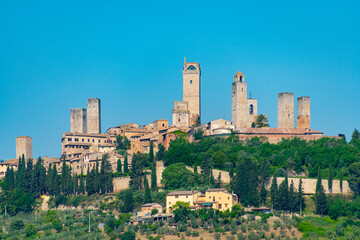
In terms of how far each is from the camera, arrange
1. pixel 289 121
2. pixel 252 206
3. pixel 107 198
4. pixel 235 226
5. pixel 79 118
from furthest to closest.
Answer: pixel 79 118, pixel 289 121, pixel 107 198, pixel 252 206, pixel 235 226

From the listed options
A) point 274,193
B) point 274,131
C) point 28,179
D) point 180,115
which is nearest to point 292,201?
point 274,193

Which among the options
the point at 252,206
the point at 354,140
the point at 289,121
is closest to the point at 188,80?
the point at 289,121

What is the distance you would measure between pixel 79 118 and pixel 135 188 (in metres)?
24.1

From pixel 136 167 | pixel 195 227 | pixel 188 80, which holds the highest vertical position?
pixel 188 80

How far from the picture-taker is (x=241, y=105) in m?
79.6

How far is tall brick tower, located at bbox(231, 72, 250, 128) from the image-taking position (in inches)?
3118

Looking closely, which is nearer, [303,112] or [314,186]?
[314,186]

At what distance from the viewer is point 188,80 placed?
8506cm

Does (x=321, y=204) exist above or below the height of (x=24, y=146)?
below

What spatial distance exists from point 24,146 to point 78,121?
671 cm

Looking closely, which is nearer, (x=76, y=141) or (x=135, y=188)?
(x=135, y=188)

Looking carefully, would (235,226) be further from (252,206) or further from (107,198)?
(107,198)

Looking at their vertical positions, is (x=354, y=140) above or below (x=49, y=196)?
above

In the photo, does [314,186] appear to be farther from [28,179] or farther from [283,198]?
[28,179]
